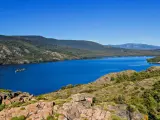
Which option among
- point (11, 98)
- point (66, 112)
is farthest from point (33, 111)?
point (11, 98)

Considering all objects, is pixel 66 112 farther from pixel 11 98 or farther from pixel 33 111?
pixel 11 98

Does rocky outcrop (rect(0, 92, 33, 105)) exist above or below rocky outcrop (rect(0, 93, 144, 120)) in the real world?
below

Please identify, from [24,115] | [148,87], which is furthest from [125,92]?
[24,115]

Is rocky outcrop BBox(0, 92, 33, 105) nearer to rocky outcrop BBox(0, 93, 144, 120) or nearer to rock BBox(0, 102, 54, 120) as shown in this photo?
rock BBox(0, 102, 54, 120)

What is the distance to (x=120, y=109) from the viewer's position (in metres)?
38.2

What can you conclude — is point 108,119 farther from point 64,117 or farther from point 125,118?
point 64,117

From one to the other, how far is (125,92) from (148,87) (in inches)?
320

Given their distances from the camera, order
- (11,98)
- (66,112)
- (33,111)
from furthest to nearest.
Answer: (11,98)
(33,111)
(66,112)

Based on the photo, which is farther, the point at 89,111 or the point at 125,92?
the point at 125,92

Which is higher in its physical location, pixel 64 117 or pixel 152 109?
pixel 64 117

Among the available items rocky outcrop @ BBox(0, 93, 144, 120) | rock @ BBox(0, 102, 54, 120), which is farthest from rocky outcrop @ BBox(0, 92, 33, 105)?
rocky outcrop @ BBox(0, 93, 144, 120)

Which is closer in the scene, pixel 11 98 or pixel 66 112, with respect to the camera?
pixel 66 112

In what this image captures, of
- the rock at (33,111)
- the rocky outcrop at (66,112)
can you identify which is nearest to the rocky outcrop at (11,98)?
the rock at (33,111)

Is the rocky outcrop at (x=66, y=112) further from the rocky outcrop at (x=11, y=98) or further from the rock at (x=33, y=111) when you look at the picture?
the rocky outcrop at (x=11, y=98)
